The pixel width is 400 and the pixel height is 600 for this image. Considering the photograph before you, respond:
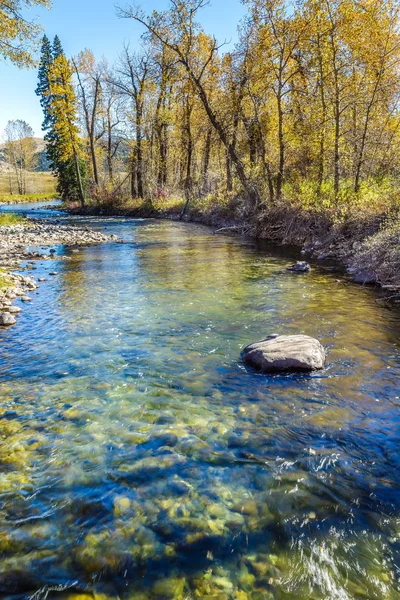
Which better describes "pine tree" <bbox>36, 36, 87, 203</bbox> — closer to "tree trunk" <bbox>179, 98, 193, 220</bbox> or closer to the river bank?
"tree trunk" <bbox>179, 98, 193, 220</bbox>

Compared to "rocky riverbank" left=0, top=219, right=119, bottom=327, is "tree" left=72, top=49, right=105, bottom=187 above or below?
above

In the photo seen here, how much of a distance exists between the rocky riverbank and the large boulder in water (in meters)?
5.14

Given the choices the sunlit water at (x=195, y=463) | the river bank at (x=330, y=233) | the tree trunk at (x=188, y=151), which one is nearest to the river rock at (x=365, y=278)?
the river bank at (x=330, y=233)

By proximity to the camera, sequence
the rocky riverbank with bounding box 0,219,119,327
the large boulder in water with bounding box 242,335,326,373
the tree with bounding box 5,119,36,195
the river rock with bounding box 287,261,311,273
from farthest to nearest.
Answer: the tree with bounding box 5,119,36,195 < the river rock with bounding box 287,261,311,273 < the rocky riverbank with bounding box 0,219,119,327 < the large boulder in water with bounding box 242,335,326,373

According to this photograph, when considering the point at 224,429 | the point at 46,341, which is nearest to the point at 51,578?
the point at 224,429

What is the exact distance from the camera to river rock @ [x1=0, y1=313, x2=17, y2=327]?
779cm

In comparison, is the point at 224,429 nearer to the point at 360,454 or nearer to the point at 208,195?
the point at 360,454

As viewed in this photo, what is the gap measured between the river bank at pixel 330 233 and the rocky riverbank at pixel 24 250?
26.2 ft

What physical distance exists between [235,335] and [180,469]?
11.8 feet

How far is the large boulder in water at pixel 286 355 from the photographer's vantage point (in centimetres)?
563

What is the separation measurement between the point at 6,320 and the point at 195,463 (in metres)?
5.76

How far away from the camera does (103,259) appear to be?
50.0ft

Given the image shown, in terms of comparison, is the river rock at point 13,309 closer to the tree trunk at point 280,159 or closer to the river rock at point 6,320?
the river rock at point 6,320

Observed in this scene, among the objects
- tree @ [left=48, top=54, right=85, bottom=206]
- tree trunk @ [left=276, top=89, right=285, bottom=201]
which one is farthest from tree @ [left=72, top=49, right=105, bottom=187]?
tree trunk @ [left=276, top=89, right=285, bottom=201]
